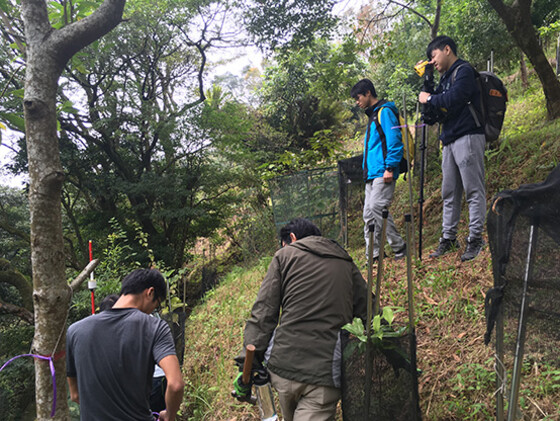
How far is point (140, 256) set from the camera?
10.5 meters

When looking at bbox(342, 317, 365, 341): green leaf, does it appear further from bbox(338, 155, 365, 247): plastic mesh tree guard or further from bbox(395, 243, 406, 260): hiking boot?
bbox(338, 155, 365, 247): plastic mesh tree guard

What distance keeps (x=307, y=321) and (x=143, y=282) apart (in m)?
1.00

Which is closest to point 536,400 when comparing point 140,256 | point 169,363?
point 169,363

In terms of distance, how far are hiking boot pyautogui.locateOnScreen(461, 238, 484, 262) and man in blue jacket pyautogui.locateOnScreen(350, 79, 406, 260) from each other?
82 cm

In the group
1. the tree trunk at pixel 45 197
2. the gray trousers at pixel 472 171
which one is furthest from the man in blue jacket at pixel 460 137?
the tree trunk at pixel 45 197

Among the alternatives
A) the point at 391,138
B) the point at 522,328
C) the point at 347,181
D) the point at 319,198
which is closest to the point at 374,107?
the point at 391,138

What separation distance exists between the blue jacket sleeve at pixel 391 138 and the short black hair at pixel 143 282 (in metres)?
2.68

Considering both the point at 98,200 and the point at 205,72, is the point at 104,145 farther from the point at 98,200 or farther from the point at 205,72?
the point at 205,72

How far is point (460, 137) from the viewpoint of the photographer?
3707 mm

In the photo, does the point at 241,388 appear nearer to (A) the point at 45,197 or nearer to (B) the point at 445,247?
(A) the point at 45,197

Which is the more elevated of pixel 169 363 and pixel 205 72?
pixel 205 72

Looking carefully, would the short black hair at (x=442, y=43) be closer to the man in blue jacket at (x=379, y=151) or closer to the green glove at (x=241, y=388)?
the man in blue jacket at (x=379, y=151)

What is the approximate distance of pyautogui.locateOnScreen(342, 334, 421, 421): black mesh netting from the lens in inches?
77.9

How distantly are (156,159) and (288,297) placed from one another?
422 inches
